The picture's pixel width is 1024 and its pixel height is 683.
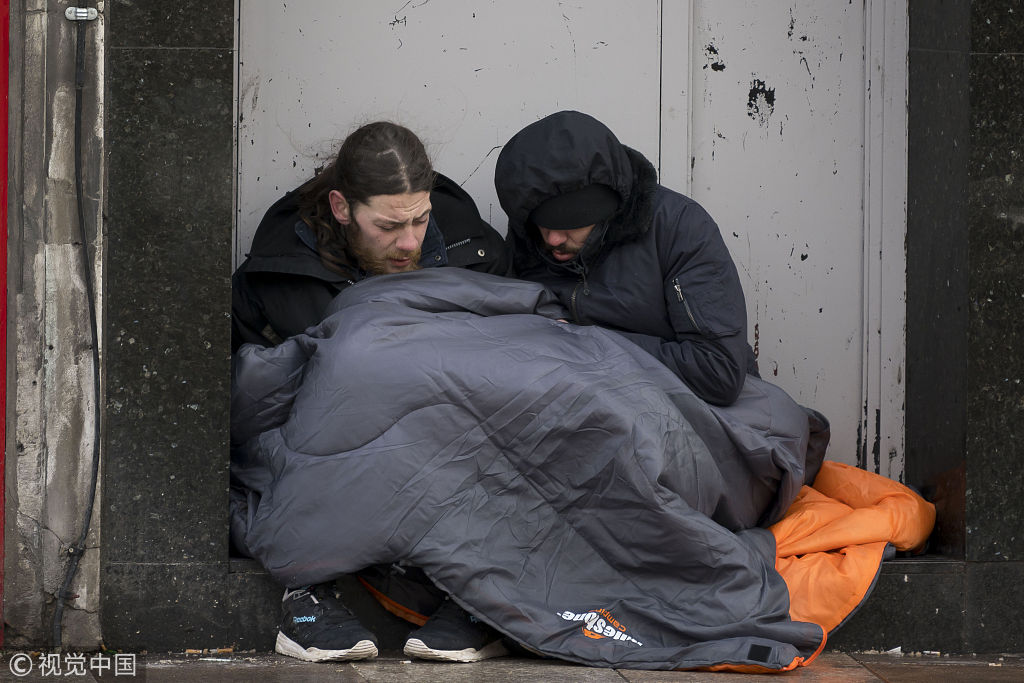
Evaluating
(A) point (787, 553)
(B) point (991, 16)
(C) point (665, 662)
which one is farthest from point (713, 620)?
(B) point (991, 16)

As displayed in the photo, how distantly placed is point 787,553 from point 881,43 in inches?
67.7

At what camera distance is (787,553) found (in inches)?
127

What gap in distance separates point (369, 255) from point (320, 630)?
1046 millimetres

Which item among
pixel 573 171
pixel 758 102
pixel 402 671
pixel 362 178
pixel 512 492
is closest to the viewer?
pixel 402 671

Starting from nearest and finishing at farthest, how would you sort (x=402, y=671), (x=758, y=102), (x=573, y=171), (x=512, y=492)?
(x=402, y=671)
(x=512, y=492)
(x=573, y=171)
(x=758, y=102)

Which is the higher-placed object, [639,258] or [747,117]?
[747,117]

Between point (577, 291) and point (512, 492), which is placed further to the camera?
point (577, 291)

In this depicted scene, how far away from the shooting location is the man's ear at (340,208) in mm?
3432

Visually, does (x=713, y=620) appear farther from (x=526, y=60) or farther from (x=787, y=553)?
(x=526, y=60)

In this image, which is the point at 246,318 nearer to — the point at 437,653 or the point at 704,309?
the point at 437,653

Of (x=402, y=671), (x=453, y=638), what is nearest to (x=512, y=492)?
(x=453, y=638)

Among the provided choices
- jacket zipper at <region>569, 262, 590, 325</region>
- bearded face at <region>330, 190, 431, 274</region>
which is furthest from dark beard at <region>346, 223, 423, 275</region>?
jacket zipper at <region>569, 262, 590, 325</region>

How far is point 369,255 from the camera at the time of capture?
3.44 meters

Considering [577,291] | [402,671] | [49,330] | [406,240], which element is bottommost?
[402,671]
